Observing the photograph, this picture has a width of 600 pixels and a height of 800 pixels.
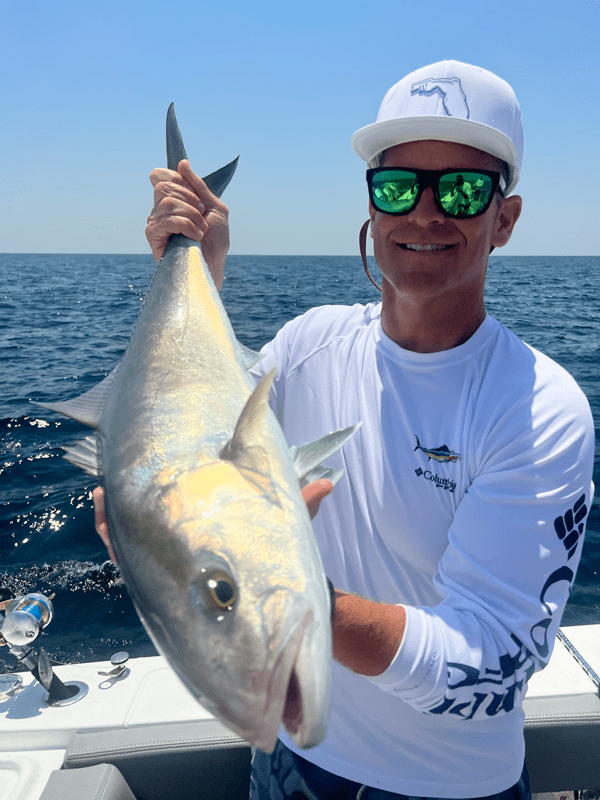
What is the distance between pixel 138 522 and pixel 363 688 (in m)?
1.06

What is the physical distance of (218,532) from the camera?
3.26 ft

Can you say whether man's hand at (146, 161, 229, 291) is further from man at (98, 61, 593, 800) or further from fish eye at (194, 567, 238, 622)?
fish eye at (194, 567, 238, 622)

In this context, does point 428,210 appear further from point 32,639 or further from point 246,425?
point 32,639

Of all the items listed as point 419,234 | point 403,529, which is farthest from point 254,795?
point 419,234

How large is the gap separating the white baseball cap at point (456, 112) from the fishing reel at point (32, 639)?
258cm

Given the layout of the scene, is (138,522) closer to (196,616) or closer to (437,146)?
(196,616)

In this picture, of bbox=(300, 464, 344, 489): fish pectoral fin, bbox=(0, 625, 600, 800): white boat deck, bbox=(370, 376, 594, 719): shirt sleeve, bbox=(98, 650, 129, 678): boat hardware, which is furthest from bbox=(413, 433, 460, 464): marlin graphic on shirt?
bbox=(98, 650, 129, 678): boat hardware

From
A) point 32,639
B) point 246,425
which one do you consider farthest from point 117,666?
point 246,425

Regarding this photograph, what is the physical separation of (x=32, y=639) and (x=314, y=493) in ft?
7.54

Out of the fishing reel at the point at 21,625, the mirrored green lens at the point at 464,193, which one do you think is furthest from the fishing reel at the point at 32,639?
the mirrored green lens at the point at 464,193

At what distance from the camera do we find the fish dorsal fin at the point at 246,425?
3.64ft

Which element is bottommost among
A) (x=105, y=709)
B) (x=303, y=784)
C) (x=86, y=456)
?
(x=105, y=709)

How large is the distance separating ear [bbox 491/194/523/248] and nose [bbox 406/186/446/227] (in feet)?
0.82

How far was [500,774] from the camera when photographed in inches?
67.2
